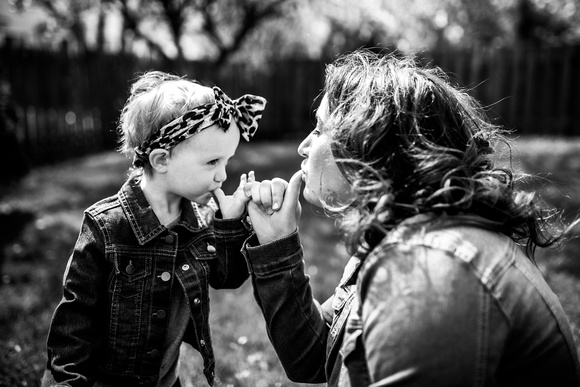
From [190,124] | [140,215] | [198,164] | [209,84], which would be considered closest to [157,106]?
[190,124]

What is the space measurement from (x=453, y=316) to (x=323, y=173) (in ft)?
2.30

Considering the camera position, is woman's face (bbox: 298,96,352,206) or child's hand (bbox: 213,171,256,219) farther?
child's hand (bbox: 213,171,256,219)

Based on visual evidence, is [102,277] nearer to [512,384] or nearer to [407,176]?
[407,176]

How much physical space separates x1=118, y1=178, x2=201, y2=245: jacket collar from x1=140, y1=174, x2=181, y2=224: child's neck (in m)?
0.03

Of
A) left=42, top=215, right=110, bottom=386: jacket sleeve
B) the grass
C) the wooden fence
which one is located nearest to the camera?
left=42, top=215, right=110, bottom=386: jacket sleeve

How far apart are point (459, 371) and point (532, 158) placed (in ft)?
25.8

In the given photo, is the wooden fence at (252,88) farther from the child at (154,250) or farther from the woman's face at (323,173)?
the woman's face at (323,173)

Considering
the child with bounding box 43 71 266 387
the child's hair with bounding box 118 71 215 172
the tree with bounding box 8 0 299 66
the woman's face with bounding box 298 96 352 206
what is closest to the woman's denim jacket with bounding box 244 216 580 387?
the woman's face with bounding box 298 96 352 206

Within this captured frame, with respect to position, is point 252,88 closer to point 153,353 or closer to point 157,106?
point 157,106

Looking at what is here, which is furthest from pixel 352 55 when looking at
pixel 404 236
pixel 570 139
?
pixel 570 139

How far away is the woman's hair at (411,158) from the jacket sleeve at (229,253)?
0.66 meters

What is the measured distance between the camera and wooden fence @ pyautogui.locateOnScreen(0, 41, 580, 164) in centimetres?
915

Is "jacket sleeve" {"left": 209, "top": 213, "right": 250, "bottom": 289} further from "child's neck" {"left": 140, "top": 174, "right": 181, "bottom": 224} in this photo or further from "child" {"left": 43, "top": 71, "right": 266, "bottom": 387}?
"child's neck" {"left": 140, "top": 174, "right": 181, "bottom": 224}

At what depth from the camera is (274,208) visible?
1956mm
